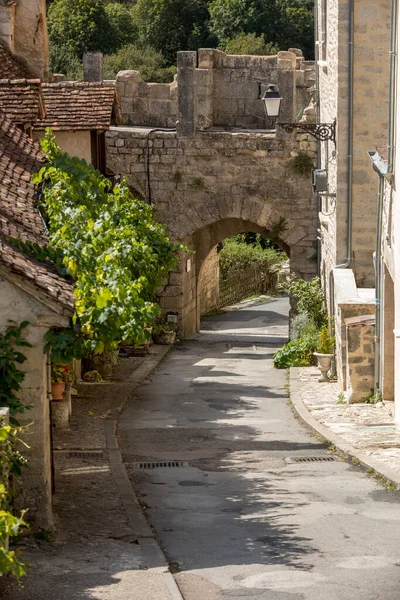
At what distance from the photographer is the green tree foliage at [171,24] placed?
48875 mm

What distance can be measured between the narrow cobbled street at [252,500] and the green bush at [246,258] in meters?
14.5

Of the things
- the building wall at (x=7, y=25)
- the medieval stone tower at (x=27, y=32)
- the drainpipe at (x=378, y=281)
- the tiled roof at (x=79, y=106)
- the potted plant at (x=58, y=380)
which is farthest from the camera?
the medieval stone tower at (x=27, y=32)

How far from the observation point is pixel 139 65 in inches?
1781

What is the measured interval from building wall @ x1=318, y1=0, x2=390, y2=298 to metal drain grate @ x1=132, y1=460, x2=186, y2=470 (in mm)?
6844

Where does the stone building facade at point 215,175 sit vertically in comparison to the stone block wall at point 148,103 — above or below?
below

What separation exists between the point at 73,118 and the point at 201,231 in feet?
32.3

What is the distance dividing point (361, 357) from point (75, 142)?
19.3 ft

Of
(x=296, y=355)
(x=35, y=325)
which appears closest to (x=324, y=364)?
(x=296, y=355)

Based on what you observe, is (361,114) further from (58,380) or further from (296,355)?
(58,380)

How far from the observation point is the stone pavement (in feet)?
27.3

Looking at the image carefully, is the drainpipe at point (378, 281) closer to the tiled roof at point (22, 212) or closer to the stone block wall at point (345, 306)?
the stone block wall at point (345, 306)

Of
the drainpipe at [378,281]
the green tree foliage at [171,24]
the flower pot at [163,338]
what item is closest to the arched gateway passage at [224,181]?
the flower pot at [163,338]

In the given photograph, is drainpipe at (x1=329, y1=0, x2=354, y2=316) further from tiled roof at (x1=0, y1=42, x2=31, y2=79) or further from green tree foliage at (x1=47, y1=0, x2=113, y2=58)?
green tree foliage at (x1=47, y1=0, x2=113, y2=58)

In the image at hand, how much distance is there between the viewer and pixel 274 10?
48.5 meters
